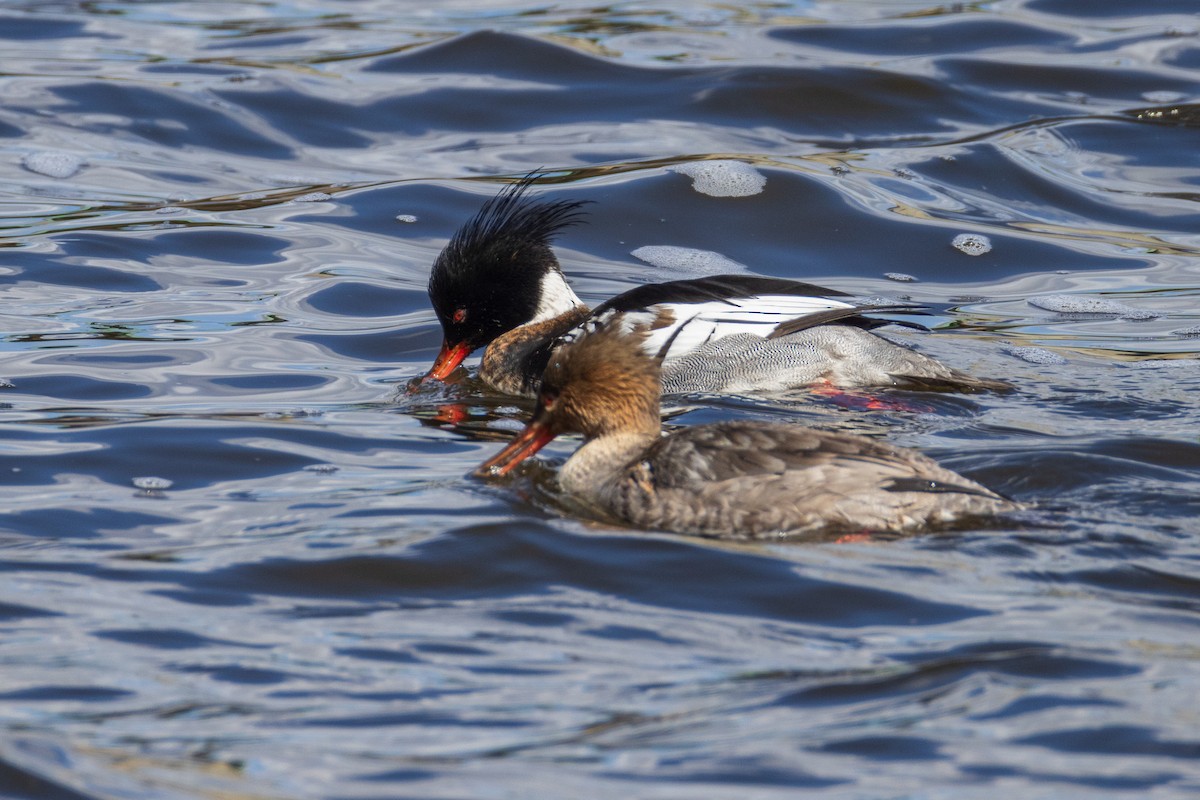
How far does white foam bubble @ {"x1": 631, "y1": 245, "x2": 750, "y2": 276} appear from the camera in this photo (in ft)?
32.8

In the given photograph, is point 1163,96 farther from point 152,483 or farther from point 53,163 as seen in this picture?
point 152,483

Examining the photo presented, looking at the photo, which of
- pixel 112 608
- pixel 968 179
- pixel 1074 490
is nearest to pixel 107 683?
pixel 112 608

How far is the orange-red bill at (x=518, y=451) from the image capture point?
5.86m

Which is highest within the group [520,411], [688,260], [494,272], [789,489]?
[494,272]

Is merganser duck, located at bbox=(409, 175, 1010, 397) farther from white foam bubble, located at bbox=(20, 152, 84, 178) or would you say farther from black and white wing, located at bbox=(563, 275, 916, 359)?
white foam bubble, located at bbox=(20, 152, 84, 178)

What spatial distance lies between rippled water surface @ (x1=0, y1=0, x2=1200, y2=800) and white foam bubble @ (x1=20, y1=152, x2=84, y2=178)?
0.42ft

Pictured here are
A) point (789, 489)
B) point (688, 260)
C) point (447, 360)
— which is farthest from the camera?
point (688, 260)

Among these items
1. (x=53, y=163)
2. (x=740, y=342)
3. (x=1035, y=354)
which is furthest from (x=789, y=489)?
(x=53, y=163)

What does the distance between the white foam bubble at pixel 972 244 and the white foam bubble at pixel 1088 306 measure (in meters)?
0.93

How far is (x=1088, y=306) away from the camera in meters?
9.01

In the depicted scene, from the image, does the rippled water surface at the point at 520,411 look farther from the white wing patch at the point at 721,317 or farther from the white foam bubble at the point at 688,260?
the white wing patch at the point at 721,317

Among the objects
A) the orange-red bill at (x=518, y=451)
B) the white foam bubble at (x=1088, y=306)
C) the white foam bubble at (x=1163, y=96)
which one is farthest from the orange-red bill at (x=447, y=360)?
the white foam bubble at (x=1163, y=96)

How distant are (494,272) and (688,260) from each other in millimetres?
2148

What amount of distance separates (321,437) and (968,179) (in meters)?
6.43
